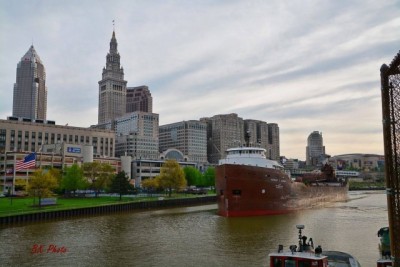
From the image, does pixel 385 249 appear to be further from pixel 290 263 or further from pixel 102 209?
pixel 102 209

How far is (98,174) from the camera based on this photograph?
10031 cm

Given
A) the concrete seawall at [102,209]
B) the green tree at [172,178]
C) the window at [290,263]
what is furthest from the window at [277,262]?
the green tree at [172,178]

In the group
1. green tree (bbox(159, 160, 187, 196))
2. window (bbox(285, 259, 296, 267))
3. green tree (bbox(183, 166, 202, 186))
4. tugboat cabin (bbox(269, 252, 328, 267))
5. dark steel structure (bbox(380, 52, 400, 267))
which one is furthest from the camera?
green tree (bbox(183, 166, 202, 186))

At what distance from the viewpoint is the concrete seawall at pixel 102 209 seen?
182 feet

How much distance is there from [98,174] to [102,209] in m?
29.5

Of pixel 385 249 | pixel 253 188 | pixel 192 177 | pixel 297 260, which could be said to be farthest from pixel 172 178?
pixel 297 260

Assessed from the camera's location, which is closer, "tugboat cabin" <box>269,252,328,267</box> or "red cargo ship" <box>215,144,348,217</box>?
"tugboat cabin" <box>269,252,328,267</box>

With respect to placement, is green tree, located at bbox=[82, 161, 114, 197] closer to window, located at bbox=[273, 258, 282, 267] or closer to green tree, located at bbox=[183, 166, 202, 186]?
green tree, located at bbox=[183, 166, 202, 186]

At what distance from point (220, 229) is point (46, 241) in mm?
18684

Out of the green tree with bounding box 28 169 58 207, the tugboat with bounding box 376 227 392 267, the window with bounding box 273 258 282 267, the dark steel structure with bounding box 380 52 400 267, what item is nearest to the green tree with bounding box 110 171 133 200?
the green tree with bounding box 28 169 58 207

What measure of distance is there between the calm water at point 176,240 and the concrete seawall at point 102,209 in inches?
155

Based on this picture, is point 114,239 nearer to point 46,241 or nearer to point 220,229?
point 46,241

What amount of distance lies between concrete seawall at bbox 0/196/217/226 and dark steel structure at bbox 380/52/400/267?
51.0 metres

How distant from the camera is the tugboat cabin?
19.8m
